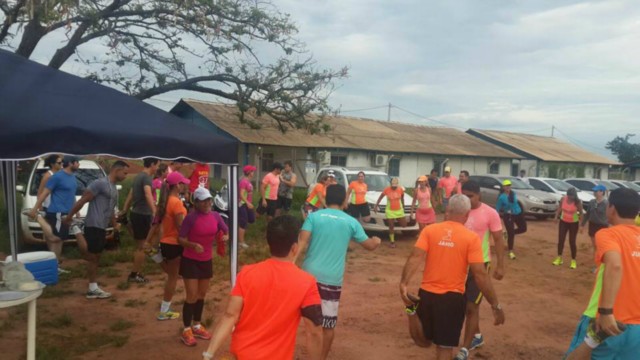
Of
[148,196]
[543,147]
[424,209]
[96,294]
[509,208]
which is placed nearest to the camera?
[96,294]

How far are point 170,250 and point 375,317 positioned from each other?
9.09ft

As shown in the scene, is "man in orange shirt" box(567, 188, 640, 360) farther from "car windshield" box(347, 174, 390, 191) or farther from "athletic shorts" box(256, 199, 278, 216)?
"car windshield" box(347, 174, 390, 191)

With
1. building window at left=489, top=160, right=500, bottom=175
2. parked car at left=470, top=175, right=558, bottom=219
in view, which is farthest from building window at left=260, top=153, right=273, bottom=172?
building window at left=489, top=160, right=500, bottom=175

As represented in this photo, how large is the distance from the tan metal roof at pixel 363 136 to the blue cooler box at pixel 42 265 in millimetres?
9517

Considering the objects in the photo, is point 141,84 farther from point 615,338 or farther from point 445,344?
point 615,338

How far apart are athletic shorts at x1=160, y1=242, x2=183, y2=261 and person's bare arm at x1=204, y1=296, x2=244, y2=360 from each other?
3015 millimetres

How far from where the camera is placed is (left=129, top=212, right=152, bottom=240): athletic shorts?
745cm

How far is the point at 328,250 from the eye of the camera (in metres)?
4.25

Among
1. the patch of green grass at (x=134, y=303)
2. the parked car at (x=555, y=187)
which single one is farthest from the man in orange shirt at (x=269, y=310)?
the parked car at (x=555, y=187)

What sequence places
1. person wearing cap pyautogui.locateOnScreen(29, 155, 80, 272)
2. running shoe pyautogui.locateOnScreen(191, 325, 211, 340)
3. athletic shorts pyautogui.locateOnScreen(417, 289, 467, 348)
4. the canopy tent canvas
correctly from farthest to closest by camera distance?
1. person wearing cap pyautogui.locateOnScreen(29, 155, 80, 272)
2. running shoe pyautogui.locateOnScreen(191, 325, 211, 340)
3. athletic shorts pyautogui.locateOnScreen(417, 289, 467, 348)
4. the canopy tent canvas

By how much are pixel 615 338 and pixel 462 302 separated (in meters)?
1.04

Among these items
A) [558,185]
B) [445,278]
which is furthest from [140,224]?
[558,185]

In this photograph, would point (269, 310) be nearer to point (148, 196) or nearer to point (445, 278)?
point (445, 278)

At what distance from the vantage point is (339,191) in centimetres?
446
